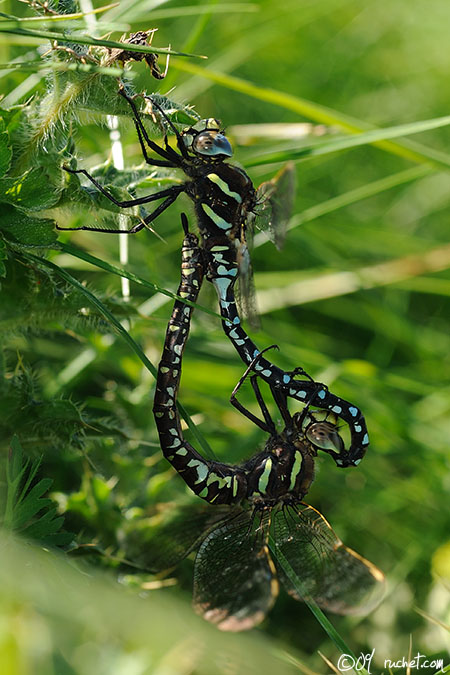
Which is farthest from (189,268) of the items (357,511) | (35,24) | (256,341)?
(357,511)

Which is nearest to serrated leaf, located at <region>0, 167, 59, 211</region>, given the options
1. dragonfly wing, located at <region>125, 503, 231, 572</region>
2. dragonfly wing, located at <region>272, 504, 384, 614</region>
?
dragonfly wing, located at <region>125, 503, 231, 572</region>

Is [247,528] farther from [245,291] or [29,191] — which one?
[29,191]

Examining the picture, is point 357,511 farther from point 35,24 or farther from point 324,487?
point 35,24

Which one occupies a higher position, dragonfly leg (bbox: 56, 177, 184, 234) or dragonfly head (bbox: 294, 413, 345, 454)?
dragonfly leg (bbox: 56, 177, 184, 234)

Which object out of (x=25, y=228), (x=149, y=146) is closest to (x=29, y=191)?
(x=25, y=228)

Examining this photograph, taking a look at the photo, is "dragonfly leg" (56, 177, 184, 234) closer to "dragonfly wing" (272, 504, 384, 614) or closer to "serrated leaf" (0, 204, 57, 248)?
"serrated leaf" (0, 204, 57, 248)

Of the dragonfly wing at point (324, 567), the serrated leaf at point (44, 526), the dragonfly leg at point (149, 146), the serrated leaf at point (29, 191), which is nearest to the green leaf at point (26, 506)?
the serrated leaf at point (44, 526)
